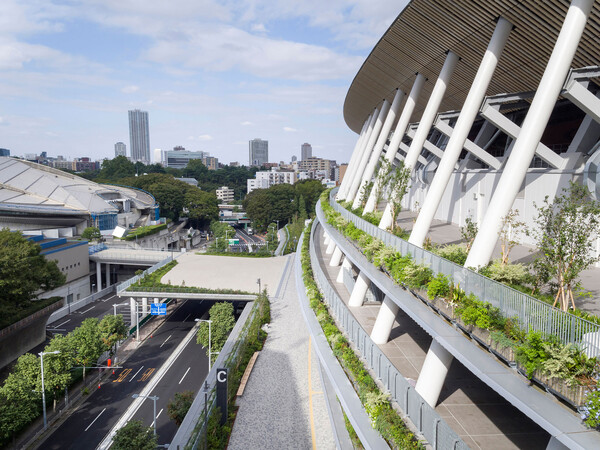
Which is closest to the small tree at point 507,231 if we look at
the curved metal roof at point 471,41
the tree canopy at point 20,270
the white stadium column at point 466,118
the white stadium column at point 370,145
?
the white stadium column at point 466,118

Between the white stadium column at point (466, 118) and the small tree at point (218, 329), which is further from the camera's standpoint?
the small tree at point (218, 329)

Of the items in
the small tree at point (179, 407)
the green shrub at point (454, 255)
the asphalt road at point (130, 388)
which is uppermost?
the green shrub at point (454, 255)

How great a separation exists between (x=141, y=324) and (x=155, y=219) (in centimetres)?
4853

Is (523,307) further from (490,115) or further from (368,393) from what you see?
(490,115)

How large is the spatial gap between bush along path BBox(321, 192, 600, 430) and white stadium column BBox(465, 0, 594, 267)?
158cm

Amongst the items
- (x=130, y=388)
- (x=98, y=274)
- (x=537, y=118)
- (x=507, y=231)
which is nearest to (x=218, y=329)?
(x=130, y=388)

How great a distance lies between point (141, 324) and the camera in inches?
1581

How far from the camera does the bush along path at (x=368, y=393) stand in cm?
838

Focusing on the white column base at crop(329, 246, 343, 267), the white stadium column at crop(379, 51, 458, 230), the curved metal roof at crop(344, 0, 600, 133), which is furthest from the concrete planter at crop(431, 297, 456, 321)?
the white column base at crop(329, 246, 343, 267)

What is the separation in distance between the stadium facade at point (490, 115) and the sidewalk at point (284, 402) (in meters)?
5.16

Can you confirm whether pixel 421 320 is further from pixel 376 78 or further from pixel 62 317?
pixel 62 317

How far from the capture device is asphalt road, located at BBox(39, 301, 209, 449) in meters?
22.4

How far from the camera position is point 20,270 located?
3170cm

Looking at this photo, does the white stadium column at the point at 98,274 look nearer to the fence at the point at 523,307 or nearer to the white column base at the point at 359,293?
the white column base at the point at 359,293
